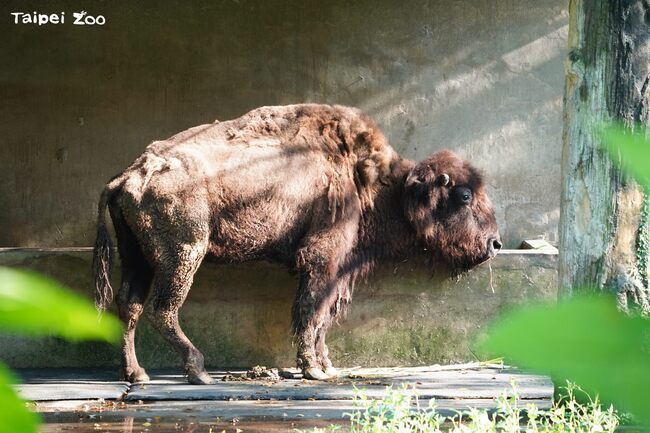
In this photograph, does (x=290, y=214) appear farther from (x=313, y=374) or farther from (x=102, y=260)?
(x=102, y=260)

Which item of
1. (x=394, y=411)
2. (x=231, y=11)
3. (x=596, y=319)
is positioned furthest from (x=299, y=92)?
(x=596, y=319)

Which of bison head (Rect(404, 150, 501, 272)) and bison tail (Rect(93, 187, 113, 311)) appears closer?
bison tail (Rect(93, 187, 113, 311))

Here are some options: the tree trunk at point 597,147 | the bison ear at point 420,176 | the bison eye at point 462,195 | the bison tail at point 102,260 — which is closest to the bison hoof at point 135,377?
the bison tail at point 102,260

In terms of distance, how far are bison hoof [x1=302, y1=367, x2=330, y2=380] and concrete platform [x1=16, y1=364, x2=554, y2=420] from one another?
7cm

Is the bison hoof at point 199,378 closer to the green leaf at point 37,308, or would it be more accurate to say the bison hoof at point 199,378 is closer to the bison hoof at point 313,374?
the bison hoof at point 313,374

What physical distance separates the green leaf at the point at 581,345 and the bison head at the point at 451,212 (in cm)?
734

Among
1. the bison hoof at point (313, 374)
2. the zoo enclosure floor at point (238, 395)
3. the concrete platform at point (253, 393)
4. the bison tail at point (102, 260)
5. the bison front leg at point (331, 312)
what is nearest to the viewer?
the zoo enclosure floor at point (238, 395)

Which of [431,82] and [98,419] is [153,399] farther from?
[431,82]

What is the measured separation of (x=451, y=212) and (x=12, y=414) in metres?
7.62

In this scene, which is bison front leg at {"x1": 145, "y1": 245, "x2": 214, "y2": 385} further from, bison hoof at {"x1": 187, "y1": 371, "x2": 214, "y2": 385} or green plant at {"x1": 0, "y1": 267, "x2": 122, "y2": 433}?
green plant at {"x1": 0, "y1": 267, "x2": 122, "y2": 433}

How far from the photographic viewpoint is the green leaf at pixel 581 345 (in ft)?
1.40

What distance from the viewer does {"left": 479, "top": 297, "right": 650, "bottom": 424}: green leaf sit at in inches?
16.8

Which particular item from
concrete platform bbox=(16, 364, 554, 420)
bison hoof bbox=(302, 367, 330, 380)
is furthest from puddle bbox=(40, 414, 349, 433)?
bison hoof bbox=(302, 367, 330, 380)

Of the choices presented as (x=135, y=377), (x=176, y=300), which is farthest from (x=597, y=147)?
(x=135, y=377)
